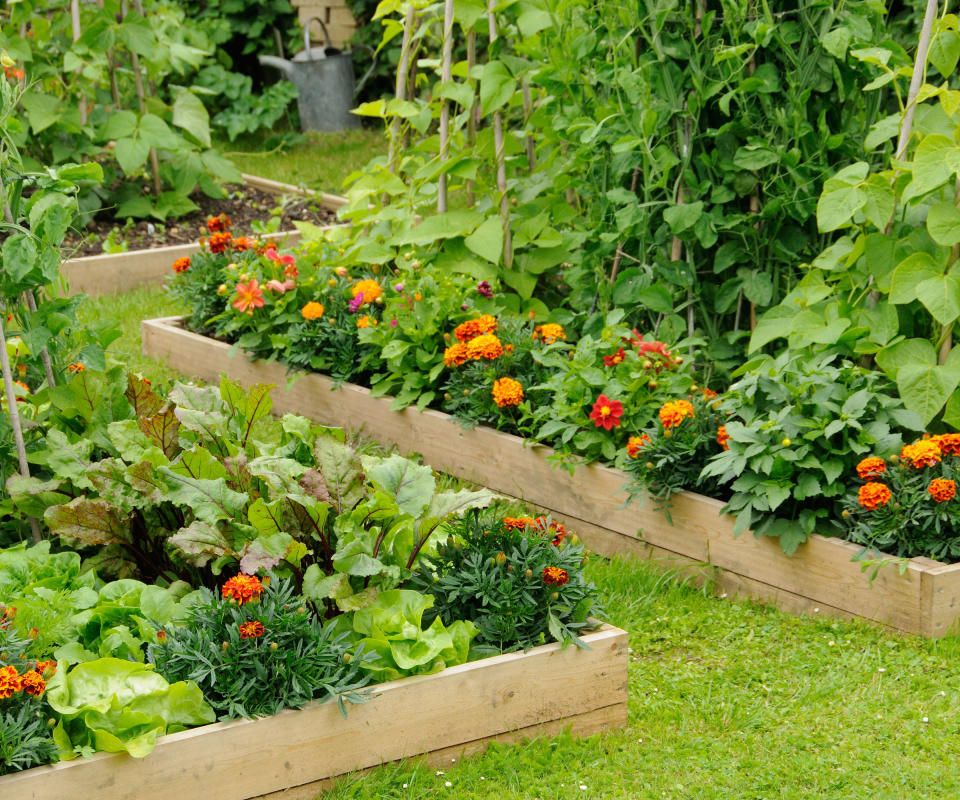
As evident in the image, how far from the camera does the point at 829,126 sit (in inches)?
153

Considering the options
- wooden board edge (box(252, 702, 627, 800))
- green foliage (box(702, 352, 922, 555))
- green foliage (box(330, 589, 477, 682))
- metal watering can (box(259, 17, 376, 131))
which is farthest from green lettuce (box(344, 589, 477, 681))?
metal watering can (box(259, 17, 376, 131))

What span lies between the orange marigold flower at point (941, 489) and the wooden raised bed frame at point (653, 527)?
0.16m

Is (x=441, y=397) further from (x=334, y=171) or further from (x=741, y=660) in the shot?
(x=334, y=171)

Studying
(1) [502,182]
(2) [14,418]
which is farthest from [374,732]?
(1) [502,182]

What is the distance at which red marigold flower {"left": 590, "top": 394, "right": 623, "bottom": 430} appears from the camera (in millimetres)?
3402

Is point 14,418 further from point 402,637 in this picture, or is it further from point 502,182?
point 502,182

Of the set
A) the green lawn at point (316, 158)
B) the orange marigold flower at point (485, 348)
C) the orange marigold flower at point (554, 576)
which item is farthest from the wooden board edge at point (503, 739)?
the green lawn at point (316, 158)

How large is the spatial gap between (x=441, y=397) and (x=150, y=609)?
177cm

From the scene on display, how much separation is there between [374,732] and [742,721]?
0.84m

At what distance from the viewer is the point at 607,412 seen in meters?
3.40

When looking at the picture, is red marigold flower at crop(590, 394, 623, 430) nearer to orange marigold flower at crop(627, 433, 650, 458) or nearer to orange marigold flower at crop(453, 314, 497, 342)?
orange marigold flower at crop(627, 433, 650, 458)

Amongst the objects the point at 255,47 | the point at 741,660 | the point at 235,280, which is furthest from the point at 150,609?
the point at 255,47

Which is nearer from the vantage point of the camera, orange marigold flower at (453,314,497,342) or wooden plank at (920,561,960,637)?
wooden plank at (920,561,960,637)

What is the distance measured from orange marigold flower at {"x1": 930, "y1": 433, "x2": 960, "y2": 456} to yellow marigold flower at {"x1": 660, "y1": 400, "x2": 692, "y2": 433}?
64cm
